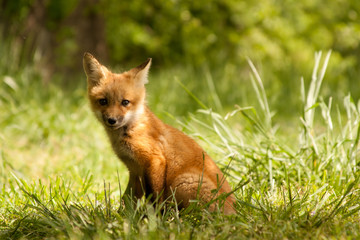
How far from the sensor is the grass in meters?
2.82

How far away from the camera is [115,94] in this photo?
362 centimetres

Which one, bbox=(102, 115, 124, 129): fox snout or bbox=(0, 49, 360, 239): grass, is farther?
bbox=(102, 115, 124, 129): fox snout

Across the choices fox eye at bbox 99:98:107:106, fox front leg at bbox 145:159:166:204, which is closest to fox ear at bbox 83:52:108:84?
fox eye at bbox 99:98:107:106

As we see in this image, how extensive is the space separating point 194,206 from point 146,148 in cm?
67

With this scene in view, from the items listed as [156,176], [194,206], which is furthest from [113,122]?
[194,206]

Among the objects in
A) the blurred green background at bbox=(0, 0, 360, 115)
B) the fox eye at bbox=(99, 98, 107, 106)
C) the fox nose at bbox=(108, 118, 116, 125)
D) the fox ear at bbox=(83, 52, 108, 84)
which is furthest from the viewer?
the blurred green background at bbox=(0, 0, 360, 115)

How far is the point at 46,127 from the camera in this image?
6238 millimetres

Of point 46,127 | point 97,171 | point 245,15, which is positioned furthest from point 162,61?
point 97,171

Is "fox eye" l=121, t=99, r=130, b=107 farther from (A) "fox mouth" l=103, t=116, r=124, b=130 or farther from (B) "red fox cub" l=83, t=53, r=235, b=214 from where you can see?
(A) "fox mouth" l=103, t=116, r=124, b=130

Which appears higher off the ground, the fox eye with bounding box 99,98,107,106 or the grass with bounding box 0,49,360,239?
the fox eye with bounding box 99,98,107,106

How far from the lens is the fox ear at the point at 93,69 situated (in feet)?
12.4

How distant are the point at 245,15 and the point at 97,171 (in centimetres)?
965

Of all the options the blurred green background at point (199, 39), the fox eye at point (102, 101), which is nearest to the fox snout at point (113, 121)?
the fox eye at point (102, 101)

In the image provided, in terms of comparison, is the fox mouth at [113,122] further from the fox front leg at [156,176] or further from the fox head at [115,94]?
the fox front leg at [156,176]
